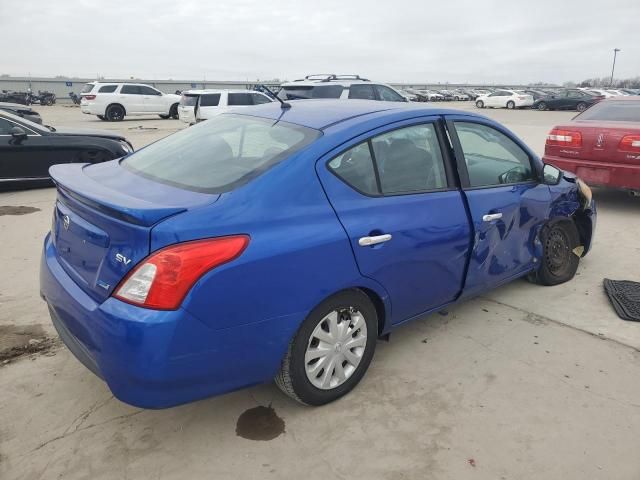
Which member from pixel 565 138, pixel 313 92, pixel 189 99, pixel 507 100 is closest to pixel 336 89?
pixel 313 92

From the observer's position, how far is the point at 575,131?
6.62 m

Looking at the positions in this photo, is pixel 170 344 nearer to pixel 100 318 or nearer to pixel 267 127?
pixel 100 318

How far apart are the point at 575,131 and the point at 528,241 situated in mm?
3536

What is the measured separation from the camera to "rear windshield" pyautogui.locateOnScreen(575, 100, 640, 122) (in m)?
6.64

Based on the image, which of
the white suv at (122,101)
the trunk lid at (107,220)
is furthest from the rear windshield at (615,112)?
the white suv at (122,101)

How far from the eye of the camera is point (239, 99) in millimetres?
17359

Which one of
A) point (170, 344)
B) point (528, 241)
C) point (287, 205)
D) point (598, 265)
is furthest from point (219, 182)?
point (598, 265)

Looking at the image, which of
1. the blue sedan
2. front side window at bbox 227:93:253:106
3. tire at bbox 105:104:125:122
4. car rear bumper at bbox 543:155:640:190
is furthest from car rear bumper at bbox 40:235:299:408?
tire at bbox 105:104:125:122

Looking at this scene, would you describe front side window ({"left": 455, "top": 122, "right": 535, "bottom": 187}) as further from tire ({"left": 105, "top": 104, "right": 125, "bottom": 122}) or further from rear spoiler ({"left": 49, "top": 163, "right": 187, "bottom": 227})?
tire ({"left": 105, "top": 104, "right": 125, "bottom": 122})

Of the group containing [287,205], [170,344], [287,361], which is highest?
[287,205]

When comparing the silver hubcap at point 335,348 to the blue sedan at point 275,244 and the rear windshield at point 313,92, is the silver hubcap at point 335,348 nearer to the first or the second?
the blue sedan at point 275,244

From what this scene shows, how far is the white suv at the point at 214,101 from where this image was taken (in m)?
16.9

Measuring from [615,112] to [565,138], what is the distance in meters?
0.82

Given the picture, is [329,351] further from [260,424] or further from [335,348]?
[260,424]
